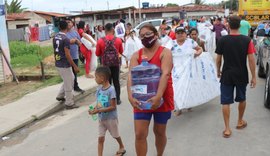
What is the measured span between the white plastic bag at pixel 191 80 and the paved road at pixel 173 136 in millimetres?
356

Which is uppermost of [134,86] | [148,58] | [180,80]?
[148,58]

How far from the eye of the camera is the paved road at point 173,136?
476cm

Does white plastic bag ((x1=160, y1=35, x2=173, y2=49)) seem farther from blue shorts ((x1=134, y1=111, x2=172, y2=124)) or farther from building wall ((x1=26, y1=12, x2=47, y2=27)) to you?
building wall ((x1=26, y1=12, x2=47, y2=27))

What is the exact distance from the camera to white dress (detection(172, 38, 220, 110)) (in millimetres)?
5902

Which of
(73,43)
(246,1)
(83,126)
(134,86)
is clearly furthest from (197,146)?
(246,1)

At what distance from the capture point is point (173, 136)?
5.29 m

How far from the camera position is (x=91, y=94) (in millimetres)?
9016

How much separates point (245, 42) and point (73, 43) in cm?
434

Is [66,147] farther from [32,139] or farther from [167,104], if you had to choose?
[167,104]

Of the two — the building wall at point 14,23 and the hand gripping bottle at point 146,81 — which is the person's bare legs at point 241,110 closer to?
the hand gripping bottle at point 146,81

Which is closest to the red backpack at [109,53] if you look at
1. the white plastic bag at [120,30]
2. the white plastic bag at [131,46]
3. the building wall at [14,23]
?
the white plastic bag at [131,46]

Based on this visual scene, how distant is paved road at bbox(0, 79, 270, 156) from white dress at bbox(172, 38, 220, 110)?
365 mm

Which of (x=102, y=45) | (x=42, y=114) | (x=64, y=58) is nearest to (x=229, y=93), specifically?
(x=102, y=45)

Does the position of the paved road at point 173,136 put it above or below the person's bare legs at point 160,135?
below
